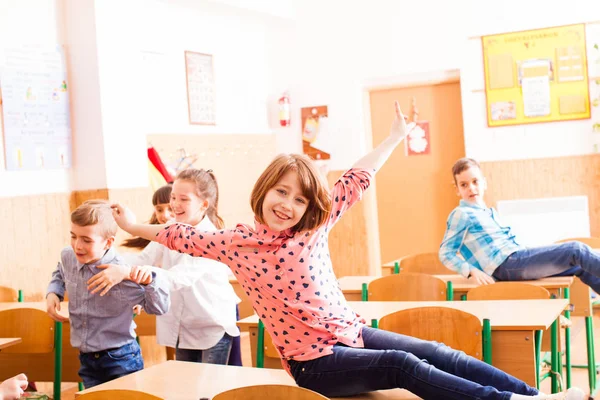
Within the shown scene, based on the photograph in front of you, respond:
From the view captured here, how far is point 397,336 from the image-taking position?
7.47 feet

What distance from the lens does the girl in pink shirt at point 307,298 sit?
2.13 metres

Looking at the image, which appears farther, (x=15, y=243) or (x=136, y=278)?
(x=15, y=243)

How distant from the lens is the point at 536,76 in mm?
6422

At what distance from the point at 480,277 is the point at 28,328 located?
228cm

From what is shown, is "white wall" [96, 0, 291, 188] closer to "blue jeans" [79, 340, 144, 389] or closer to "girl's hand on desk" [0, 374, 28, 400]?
"blue jeans" [79, 340, 144, 389]

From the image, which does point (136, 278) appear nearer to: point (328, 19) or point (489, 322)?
point (489, 322)

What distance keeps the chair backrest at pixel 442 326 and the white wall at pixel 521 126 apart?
4.15 metres

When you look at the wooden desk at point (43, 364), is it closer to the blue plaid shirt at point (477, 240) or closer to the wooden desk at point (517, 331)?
the wooden desk at point (517, 331)

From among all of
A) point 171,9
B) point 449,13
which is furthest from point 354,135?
point 171,9

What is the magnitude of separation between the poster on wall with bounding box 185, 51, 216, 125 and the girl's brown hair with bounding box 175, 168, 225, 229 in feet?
9.47

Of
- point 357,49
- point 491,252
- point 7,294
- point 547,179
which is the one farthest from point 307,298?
point 357,49

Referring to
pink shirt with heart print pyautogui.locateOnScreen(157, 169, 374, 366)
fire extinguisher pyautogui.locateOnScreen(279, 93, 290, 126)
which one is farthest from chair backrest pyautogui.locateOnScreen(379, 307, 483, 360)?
fire extinguisher pyautogui.locateOnScreen(279, 93, 290, 126)

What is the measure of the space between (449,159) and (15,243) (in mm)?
3898

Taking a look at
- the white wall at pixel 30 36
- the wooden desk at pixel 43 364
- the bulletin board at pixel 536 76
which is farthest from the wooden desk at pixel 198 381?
the bulletin board at pixel 536 76
